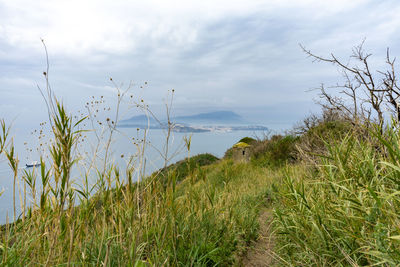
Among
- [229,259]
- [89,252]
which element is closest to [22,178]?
[89,252]

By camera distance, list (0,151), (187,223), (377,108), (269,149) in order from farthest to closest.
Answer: (269,149) → (377,108) → (187,223) → (0,151)

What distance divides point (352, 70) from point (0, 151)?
451 cm

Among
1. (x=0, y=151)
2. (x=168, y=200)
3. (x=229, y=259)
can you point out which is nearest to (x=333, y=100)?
(x=229, y=259)

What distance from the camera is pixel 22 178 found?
2211mm

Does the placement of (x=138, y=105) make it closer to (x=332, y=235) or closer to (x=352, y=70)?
(x=332, y=235)

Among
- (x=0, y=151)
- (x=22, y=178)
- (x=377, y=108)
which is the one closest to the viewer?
(x=0, y=151)

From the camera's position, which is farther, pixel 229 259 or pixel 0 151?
pixel 229 259

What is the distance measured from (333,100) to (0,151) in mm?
4827

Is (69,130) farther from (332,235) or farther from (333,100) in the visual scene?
(333,100)

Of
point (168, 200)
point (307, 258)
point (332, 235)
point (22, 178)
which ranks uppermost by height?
point (22, 178)

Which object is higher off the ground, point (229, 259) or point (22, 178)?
point (22, 178)

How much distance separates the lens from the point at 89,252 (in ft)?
7.67

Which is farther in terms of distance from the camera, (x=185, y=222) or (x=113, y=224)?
(x=185, y=222)

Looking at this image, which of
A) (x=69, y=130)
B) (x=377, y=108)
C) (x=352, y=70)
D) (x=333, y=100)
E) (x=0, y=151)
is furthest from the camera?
(x=333, y=100)
